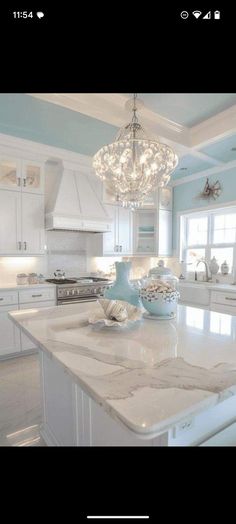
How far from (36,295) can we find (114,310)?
2.14 meters

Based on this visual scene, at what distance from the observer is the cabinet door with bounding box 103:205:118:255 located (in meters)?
4.03

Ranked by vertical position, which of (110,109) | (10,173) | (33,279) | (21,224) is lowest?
(33,279)

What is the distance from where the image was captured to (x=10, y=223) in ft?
10.4

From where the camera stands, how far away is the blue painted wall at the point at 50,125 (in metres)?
2.18

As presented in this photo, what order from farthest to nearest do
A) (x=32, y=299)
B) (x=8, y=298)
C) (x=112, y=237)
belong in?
(x=112, y=237), (x=32, y=299), (x=8, y=298)

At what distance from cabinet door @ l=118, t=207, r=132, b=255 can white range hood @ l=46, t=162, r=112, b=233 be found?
0.41 meters

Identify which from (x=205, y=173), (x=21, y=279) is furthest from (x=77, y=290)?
(x=205, y=173)

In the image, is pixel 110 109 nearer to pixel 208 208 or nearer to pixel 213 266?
pixel 208 208

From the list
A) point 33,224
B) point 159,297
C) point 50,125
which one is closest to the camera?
point 159,297

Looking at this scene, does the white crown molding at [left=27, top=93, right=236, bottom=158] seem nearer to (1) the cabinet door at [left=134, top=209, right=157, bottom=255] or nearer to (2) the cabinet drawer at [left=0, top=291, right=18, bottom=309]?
(1) the cabinet door at [left=134, top=209, right=157, bottom=255]

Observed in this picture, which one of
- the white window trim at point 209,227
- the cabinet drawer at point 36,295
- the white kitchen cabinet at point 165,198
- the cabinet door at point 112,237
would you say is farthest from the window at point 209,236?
the cabinet drawer at point 36,295
